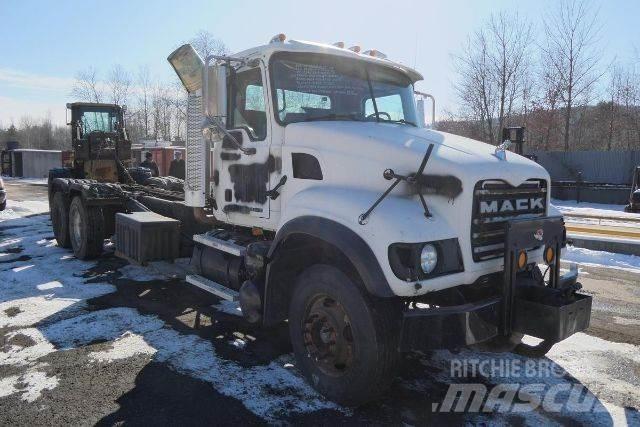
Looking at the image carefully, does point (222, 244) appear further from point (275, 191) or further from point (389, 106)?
point (389, 106)

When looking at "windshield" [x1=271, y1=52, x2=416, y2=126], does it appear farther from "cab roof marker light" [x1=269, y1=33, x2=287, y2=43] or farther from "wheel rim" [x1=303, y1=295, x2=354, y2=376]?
"wheel rim" [x1=303, y1=295, x2=354, y2=376]

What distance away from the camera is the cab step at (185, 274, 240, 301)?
4652 mm

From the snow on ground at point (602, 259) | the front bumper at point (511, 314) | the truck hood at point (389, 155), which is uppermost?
the truck hood at point (389, 155)

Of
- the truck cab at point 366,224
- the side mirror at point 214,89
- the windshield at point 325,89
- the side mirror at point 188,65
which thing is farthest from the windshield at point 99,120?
the windshield at point 325,89

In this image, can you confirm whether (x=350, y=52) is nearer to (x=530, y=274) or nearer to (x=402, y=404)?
(x=530, y=274)

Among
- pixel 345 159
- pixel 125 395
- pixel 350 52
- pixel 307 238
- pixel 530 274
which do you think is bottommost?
pixel 125 395

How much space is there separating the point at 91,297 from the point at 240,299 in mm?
2804

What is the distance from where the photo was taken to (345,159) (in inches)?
151

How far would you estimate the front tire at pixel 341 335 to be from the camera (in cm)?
325

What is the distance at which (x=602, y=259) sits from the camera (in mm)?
8789

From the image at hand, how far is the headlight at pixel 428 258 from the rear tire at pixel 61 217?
759 cm

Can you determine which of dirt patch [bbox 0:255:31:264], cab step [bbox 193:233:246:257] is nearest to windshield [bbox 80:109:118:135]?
dirt patch [bbox 0:255:31:264]

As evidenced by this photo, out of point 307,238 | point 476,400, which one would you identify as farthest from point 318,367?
point 476,400

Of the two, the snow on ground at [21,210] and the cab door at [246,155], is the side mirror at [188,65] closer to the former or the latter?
the cab door at [246,155]
